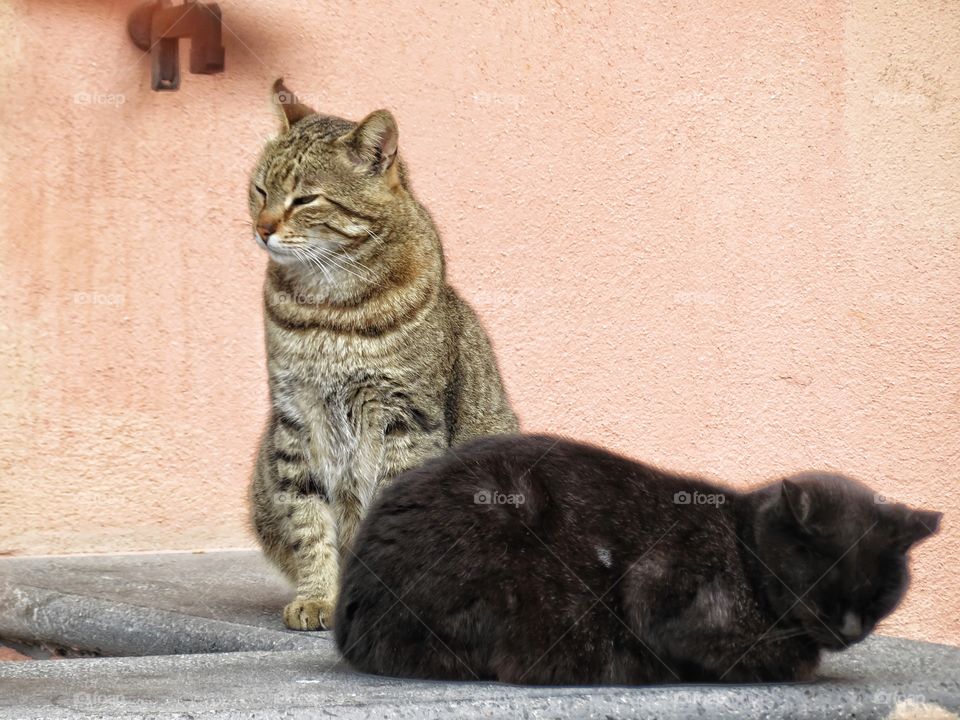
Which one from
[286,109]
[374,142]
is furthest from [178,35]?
[374,142]

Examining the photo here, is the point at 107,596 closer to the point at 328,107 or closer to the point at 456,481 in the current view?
the point at 456,481

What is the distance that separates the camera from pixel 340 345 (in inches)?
136

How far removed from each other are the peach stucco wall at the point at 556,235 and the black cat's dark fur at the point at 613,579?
2538 millimetres

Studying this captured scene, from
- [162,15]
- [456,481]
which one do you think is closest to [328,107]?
[162,15]

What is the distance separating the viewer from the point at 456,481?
8.41ft

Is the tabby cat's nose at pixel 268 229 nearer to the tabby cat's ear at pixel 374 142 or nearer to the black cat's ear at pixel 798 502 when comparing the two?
the tabby cat's ear at pixel 374 142

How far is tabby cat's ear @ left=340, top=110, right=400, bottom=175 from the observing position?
354 centimetres

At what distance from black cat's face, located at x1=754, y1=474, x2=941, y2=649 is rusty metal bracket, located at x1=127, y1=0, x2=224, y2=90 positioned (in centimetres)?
312

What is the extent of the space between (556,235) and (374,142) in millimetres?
1737

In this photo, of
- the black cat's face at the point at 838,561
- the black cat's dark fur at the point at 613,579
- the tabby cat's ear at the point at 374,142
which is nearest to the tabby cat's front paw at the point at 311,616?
the black cat's dark fur at the point at 613,579

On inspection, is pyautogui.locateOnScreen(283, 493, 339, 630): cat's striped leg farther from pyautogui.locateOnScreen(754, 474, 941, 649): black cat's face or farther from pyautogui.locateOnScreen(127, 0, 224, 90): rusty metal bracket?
pyautogui.locateOnScreen(127, 0, 224, 90): rusty metal bracket

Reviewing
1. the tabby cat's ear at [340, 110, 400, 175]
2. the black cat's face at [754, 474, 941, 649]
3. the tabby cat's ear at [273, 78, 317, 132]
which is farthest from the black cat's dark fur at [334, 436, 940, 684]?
the tabby cat's ear at [273, 78, 317, 132]

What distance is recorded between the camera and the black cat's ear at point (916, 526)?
2400mm

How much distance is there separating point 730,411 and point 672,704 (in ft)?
9.99
